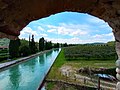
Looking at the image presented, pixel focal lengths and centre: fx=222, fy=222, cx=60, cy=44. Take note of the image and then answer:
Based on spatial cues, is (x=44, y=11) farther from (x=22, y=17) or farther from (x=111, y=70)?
(x=111, y=70)

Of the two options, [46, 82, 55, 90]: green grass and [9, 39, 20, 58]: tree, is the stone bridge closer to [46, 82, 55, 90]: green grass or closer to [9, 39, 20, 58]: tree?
[46, 82, 55, 90]: green grass

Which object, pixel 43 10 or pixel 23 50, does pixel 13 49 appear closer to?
pixel 23 50

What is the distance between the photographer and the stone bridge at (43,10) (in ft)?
6.68

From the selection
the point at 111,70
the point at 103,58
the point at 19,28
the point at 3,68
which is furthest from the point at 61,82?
the point at 103,58

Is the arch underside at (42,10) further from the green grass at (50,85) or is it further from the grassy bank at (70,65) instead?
the grassy bank at (70,65)

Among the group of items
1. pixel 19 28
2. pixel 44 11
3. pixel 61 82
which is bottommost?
pixel 61 82

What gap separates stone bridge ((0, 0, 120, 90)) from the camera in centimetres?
204

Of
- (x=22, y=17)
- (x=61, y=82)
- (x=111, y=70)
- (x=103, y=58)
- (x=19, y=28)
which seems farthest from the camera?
(x=103, y=58)

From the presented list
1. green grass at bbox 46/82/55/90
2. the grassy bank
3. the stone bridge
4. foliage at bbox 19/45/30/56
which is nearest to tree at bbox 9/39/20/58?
foliage at bbox 19/45/30/56

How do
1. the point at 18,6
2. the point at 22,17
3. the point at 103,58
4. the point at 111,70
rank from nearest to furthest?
the point at 18,6 < the point at 22,17 < the point at 111,70 < the point at 103,58

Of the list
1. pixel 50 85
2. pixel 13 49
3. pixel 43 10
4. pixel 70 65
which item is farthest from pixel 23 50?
pixel 43 10

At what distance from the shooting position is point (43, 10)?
7.41 ft

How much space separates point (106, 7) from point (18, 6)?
3.06ft

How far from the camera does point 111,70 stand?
13438 millimetres
